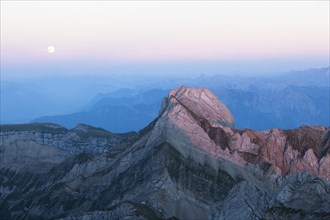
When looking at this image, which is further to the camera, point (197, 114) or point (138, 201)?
point (197, 114)

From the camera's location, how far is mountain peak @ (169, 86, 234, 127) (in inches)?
5541

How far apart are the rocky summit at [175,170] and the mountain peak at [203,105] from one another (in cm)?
28

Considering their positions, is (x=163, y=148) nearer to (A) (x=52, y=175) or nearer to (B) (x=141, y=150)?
(B) (x=141, y=150)

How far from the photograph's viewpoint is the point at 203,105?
14738cm

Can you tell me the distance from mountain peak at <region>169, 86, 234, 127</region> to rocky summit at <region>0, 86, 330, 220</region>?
28cm

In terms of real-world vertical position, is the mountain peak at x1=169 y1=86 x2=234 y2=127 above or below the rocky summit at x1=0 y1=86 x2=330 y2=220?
above

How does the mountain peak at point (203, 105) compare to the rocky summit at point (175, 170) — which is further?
the mountain peak at point (203, 105)

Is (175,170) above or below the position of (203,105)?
below

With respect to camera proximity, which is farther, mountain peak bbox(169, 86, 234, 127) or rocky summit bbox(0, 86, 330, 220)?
mountain peak bbox(169, 86, 234, 127)

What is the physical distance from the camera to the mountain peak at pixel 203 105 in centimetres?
14075

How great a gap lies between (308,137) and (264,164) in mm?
18312

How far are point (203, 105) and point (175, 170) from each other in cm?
4034

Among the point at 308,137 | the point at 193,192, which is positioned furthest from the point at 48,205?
the point at 308,137

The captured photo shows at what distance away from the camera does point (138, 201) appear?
96938 millimetres
